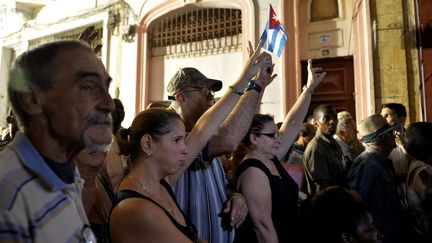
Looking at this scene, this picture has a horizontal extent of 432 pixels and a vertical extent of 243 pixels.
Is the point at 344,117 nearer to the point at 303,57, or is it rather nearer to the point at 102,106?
the point at 303,57

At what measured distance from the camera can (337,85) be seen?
20.9ft

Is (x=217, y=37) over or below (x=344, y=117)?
over

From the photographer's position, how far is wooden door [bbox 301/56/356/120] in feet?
20.5

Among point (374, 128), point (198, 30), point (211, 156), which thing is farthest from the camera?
point (198, 30)

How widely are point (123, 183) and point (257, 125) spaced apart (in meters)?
1.13

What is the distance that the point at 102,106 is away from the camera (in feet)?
3.13

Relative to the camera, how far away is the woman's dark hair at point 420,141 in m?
2.58

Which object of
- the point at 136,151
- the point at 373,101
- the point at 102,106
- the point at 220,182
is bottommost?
the point at 220,182

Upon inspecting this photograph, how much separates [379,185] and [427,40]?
365cm

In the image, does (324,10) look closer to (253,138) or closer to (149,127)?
(253,138)

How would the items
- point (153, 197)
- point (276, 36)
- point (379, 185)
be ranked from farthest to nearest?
point (276, 36), point (379, 185), point (153, 197)

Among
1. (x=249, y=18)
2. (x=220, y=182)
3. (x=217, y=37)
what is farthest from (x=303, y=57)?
(x=220, y=182)

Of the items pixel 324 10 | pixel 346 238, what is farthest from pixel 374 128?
pixel 324 10

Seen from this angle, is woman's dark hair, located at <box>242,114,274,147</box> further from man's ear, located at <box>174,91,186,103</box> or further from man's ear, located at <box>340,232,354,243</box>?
man's ear, located at <box>340,232,354,243</box>
